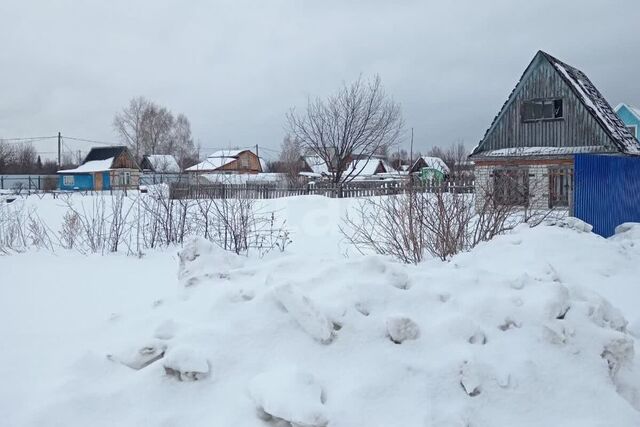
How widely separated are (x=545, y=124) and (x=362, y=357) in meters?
18.2

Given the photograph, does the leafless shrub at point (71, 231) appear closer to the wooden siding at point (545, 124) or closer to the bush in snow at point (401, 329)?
the bush in snow at point (401, 329)

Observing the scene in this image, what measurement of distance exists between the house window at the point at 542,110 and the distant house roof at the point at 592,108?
71 cm

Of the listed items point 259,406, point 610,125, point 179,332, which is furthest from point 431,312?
point 610,125

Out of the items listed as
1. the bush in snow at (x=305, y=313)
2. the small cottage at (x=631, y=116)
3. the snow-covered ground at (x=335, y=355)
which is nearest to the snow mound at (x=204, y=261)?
the snow-covered ground at (x=335, y=355)

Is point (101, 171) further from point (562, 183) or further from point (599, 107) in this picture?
point (562, 183)

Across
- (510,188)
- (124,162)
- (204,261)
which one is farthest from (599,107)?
(124,162)

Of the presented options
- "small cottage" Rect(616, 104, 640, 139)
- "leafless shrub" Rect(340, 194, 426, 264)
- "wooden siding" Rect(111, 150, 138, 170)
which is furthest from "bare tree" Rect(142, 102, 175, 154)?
"leafless shrub" Rect(340, 194, 426, 264)

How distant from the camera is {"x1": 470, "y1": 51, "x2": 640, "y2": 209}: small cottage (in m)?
17.4

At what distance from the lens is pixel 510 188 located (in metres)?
6.65

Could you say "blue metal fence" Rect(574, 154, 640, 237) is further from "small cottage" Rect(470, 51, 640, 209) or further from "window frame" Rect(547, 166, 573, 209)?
"small cottage" Rect(470, 51, 640, 209)

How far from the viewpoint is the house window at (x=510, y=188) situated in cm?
652

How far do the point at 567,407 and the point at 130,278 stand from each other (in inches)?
183

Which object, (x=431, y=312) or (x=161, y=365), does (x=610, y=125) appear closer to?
(x=431, y=312)

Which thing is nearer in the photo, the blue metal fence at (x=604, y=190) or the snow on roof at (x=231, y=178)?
the blue metal fence at (x=604, y=190)
